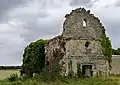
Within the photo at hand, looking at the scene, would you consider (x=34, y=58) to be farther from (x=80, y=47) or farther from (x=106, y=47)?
(x=106, y=47)

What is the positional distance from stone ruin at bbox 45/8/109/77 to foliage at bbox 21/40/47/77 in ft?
15.6

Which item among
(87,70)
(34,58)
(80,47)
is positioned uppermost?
(80,47)

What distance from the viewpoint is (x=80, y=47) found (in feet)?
132

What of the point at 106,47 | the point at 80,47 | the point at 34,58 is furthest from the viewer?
the point at 34,58

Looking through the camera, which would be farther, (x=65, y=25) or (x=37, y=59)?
(x=37, y=59)

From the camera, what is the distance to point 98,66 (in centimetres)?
4116

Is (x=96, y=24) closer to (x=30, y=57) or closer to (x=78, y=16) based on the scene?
(x=78, y=16)

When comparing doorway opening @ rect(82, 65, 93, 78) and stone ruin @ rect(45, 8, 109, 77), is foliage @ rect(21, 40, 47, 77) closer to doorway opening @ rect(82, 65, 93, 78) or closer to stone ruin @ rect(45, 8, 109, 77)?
stone ruin @ rect(45, 8, 109, 77)

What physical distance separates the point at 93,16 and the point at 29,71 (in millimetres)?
11472

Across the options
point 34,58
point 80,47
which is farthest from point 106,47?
point 34,58

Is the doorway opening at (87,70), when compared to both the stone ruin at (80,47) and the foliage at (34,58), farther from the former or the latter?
the foliage at (34,58)

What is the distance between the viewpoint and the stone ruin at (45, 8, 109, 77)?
4019 centimetres

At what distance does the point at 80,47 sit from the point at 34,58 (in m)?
8.56

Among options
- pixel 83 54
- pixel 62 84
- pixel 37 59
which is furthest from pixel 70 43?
pixel 62 84
